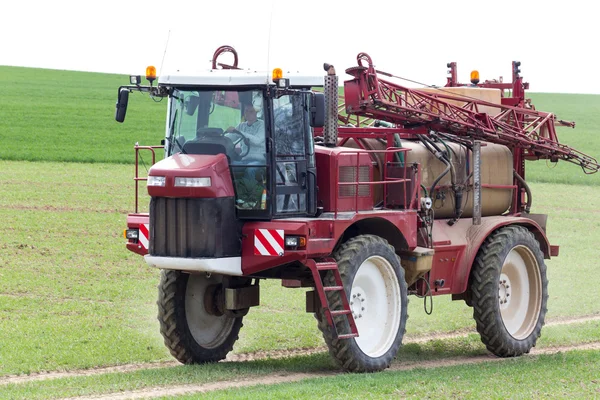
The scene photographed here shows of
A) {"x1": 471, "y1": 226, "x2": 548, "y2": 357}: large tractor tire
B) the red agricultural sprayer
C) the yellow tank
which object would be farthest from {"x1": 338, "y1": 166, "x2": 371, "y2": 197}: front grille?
{"x1": 471, "y1": 226, "x2": 548, "y2": 357}: large tractor tire

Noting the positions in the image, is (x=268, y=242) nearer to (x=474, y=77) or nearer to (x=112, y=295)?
(x=112, y=295)

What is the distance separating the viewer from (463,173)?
1555 cm

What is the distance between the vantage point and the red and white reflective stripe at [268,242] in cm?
1216

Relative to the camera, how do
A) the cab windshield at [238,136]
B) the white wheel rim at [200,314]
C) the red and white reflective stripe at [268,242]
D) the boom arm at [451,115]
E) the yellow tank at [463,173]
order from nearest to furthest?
the red and white reflective stripe at [268,242] < the cab windshield at [238,136] < the white wheel rim at [200,314] < the boom arm at [451,115] < the yellow tank at [463,173]

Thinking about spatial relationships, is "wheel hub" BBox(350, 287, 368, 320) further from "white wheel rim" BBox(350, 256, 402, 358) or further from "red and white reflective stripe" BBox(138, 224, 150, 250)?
"red and white reflective stripe" BBox(138, 224, 150, 250)

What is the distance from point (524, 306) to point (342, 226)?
448cm

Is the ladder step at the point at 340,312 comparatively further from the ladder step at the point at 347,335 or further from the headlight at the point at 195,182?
the headlight at the point at 195,182

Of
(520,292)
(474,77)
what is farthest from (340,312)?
(474,77)

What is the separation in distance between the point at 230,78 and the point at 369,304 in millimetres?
3203

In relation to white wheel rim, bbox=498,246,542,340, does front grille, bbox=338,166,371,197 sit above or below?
above

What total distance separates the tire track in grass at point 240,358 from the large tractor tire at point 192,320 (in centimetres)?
36

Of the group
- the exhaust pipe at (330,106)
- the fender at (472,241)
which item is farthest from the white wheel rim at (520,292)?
the exhaust pipe at (330,106)

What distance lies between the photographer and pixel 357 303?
42.7 feet

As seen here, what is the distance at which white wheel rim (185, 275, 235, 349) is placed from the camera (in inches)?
542
